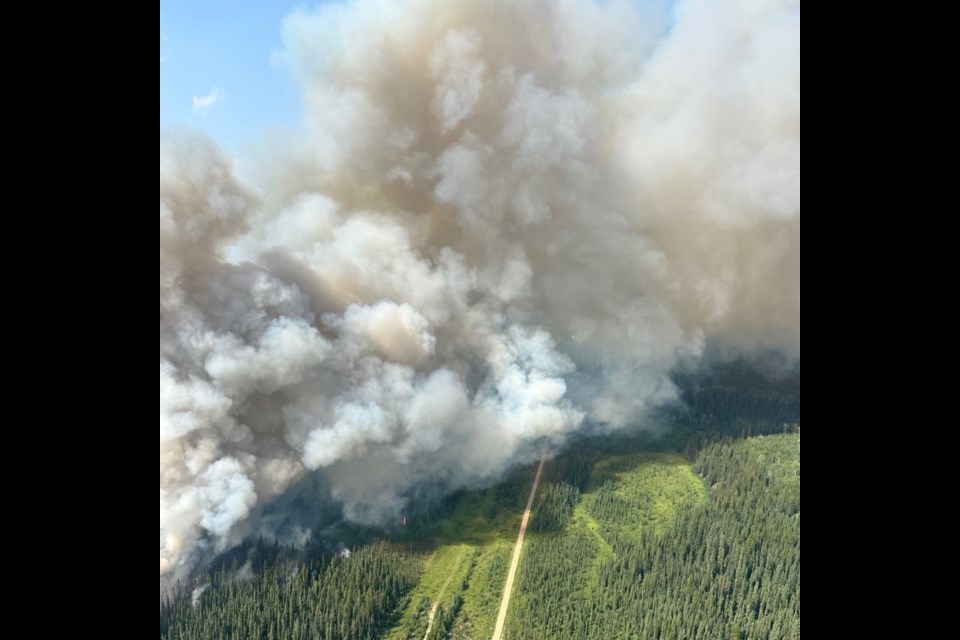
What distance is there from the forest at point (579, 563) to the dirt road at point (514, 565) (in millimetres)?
262

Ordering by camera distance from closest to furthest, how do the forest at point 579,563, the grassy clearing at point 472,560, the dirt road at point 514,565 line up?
the forest at point 579,563
the dirt road at point 514,565
the grassy clearing at point 472,560

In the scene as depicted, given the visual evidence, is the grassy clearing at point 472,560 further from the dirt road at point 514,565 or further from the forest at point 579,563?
the dirt road at point 514,565

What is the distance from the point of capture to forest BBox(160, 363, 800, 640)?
21.4 m

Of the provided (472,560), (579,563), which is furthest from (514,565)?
(579,563)

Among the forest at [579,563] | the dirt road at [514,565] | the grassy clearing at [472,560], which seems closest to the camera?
the forest at [579,563]

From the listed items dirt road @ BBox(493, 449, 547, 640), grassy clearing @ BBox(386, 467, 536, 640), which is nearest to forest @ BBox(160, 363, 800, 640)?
grassy clearing @ BBox(386, 467, 536, 640)

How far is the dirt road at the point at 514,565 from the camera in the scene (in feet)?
71.5

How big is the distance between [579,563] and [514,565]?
2519mm

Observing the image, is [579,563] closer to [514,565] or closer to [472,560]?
[514,565]

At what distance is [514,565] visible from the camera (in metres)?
24.1

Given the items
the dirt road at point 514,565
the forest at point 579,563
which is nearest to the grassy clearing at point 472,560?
the forest at point 579,563

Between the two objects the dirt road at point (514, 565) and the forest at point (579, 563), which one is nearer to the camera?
the forest at point (579, 563)
